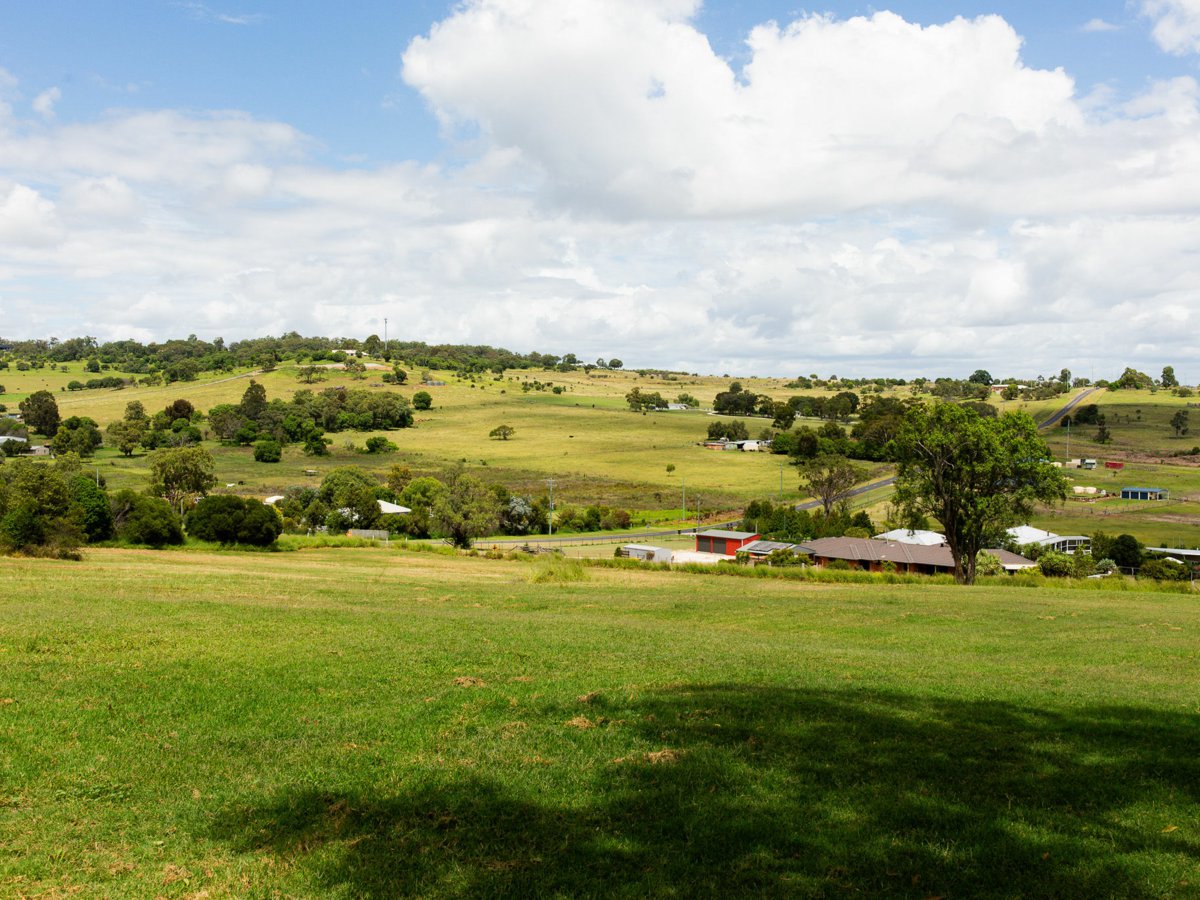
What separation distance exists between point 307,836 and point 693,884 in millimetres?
3751

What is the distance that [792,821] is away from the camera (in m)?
8.66

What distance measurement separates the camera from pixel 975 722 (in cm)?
1251

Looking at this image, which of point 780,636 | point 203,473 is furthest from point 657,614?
point 203,473

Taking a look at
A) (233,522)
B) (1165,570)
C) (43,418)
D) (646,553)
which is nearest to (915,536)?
(1165,570)

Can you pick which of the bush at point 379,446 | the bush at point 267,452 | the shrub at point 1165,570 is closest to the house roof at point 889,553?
the shrub at point 1165,570

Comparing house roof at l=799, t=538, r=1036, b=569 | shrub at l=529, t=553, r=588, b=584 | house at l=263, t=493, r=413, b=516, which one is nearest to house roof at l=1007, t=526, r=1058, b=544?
house roof at l=799, t=538, r=1036, b=569

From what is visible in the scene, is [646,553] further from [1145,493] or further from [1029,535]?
[1145,493]

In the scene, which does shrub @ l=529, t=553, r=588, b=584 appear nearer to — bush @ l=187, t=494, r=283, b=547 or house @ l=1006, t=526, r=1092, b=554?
bush @ l=187, t=494, r=283, b=547

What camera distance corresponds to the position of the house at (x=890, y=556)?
70.8 m

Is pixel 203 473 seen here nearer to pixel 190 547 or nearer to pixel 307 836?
pixel 190 547

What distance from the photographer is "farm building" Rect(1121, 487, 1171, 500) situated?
4205 inches

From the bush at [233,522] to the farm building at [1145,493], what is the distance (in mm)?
101829

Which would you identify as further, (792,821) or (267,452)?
(267,452)

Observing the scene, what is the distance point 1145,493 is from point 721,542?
61698 mm
